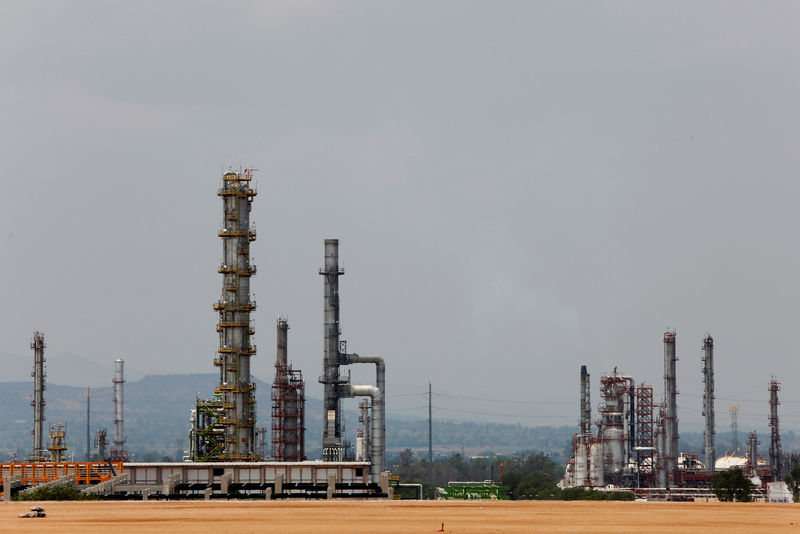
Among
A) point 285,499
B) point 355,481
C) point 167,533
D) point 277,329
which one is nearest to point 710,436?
point 277,329

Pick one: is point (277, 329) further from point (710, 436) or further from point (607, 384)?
point (710, 436)

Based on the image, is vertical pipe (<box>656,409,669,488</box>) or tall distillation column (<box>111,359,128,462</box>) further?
tall distillation column (<box>111,359,128,462</box>)

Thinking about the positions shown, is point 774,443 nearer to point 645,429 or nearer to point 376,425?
point 645,429

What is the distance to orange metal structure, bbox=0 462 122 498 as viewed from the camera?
8444cm

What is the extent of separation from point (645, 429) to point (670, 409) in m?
3.93

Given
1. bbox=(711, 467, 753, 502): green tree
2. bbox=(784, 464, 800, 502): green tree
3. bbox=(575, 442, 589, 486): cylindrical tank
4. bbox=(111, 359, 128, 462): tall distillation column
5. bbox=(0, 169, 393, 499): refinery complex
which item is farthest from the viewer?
bbox=(111, 359, 128, 462): tall distillation column

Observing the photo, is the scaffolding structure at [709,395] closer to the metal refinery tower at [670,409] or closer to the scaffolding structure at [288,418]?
the metal refinery tower at [670,409]

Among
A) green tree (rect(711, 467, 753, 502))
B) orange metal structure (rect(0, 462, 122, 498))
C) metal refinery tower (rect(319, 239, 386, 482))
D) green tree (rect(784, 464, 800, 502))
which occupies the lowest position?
green tree (rect(784, 464, 800, 502))

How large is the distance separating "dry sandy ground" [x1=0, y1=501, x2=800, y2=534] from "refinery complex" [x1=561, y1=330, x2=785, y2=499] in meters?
78.0

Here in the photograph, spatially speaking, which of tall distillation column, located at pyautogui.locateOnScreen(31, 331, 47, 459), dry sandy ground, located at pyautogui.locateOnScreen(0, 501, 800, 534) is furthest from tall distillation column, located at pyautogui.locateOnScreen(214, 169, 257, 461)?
tall distillation column, located at pyautogui.locateOnScreen(31, 331, 47, 459)

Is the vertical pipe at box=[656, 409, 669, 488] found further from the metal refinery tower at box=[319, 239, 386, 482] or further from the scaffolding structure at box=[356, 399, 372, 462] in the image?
the metal refinery tower at box=[319, 239, 386, 482]

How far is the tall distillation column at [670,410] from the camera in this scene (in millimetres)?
147500

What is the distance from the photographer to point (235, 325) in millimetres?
92625

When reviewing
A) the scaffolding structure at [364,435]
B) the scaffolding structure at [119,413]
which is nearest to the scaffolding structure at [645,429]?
the scaffolding structure at [364,435]
